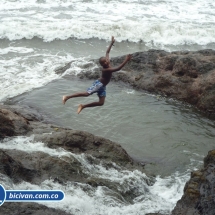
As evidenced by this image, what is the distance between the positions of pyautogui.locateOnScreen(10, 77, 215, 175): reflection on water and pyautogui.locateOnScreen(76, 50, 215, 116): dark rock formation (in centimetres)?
42

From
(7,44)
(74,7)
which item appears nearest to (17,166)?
(7,44)

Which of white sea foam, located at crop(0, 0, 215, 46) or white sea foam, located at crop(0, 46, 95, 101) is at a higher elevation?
white sea foam, located at crop(0, 0, 215, 46)

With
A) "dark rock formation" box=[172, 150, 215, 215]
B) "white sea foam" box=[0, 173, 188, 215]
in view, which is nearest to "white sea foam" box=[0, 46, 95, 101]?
"white sea foam" box=[0, 173, 188, 215]

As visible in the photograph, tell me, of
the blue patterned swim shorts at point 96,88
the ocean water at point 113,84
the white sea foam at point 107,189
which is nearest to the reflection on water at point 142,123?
the ocean water at point 113,84

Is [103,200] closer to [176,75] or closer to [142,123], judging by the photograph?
[142,123]

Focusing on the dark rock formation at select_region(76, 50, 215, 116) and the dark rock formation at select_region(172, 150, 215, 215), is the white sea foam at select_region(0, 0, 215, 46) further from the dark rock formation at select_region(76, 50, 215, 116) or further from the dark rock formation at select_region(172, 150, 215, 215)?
the dark rock formation at select_region(172, 150, 215, 215)

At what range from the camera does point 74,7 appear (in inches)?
993

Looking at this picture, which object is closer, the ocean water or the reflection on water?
the ocean water

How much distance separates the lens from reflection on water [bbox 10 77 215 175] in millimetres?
7875

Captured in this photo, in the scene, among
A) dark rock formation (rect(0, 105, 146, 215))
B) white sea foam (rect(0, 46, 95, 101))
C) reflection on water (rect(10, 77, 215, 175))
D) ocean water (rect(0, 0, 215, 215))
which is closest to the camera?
dark rock formation (rect(0, 105, 146, 215))

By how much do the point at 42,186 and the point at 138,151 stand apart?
3297mm

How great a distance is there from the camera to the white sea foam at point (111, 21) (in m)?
19.7

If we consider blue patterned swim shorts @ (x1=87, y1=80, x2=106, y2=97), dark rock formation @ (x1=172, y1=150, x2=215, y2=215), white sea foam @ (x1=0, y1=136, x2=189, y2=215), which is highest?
blue patterned swim shorts @ (x1=87, y1=80, x2=106, y2=97)

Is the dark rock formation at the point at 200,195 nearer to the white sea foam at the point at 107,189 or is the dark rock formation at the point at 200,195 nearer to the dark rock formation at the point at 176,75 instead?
the white sea foam at the point at 107,189
